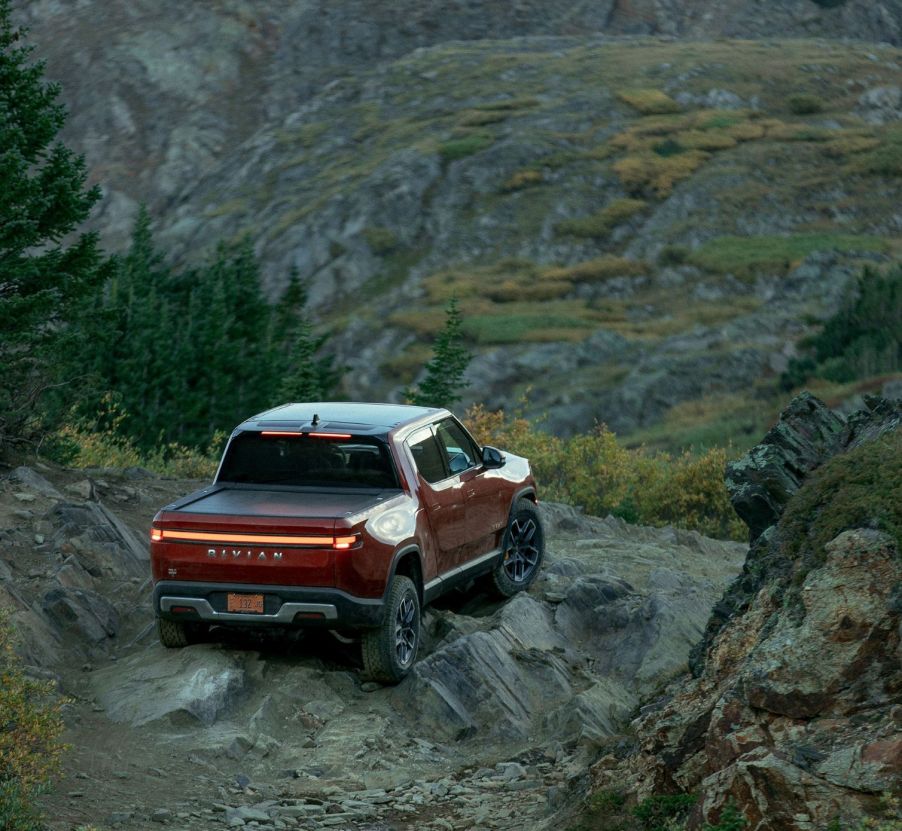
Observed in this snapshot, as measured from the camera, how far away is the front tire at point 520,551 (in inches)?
473

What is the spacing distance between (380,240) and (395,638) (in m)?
58.6

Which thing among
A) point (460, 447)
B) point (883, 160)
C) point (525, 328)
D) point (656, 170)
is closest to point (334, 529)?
point (460, 447)

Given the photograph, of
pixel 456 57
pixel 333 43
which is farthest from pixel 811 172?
pixel 333 43

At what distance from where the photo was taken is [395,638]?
972 cm

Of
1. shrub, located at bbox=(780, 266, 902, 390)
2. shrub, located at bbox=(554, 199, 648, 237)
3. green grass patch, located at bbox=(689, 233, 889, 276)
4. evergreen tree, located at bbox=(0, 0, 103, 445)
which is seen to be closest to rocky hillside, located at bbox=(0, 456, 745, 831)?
evergreen tree, located at bbox=(0, 0, 103, 445)

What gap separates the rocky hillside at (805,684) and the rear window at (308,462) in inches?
138

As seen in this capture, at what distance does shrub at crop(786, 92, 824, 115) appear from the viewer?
8056 centimetres

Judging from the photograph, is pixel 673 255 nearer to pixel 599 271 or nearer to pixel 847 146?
pixel 599 271

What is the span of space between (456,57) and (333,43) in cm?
1073

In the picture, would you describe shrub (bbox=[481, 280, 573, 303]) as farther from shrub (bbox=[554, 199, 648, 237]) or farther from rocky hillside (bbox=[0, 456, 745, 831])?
rocky hillside (bbox=[0, 456, 745, 831])

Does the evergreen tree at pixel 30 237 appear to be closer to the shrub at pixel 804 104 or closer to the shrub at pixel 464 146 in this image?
the shrub at pixel 464 146

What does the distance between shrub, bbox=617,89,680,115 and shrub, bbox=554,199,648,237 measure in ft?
45.7

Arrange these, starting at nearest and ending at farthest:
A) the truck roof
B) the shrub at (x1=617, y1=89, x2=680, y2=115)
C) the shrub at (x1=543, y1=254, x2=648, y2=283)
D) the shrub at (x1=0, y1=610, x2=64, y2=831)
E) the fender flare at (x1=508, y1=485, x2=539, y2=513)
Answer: the shrub at (x1=0, y1=610, x2=64, y2=831), the truck roof, the fender flare at (x1=508, y1=485, x2=539, y2=513), the shrub at (x1=543, y1=254, x2=648, y2=283), the shrub at (x1=617, y1=89, x2=680, y2=115)

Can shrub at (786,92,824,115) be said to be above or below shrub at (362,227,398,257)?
above
